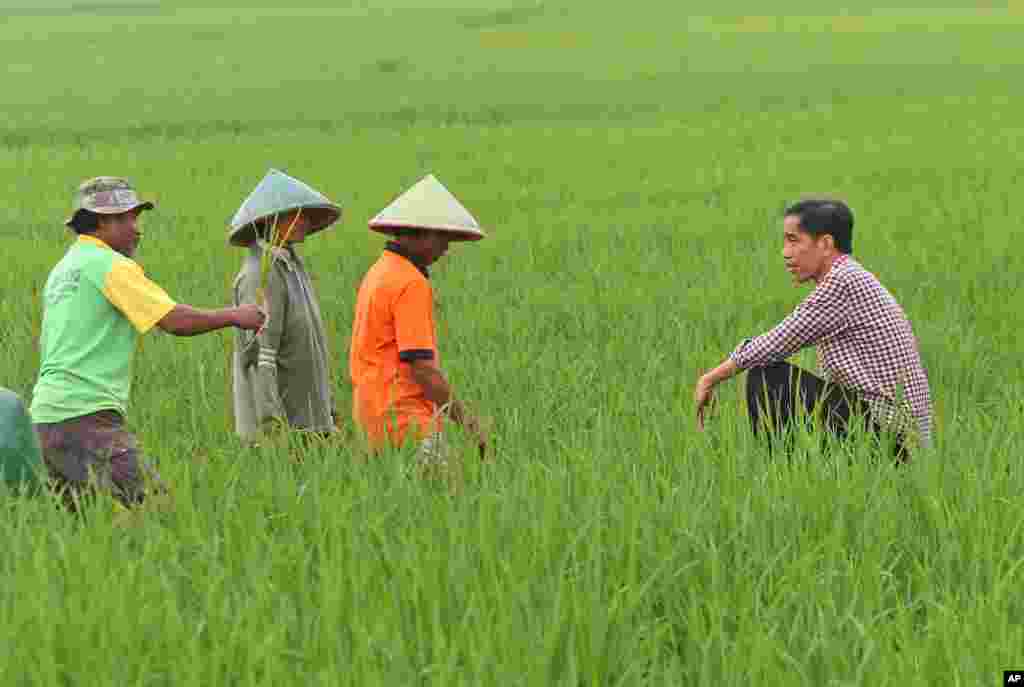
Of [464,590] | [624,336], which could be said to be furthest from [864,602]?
[624,336]

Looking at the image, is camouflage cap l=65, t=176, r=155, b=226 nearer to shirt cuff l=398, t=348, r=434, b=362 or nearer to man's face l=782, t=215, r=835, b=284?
shirt cuff l=398, t=348, r=434, b=362

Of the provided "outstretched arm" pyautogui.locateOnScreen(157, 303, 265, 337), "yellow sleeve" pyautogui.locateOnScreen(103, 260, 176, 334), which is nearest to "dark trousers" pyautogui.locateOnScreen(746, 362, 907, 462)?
"outstretched arm" pyautogui.locateOnScreen(157, 303, 265, 337)

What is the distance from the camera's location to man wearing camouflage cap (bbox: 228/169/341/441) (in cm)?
369

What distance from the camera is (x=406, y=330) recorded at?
3.55m

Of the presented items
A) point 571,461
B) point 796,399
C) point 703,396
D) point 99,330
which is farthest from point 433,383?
point 796,399

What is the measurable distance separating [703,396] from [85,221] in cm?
195

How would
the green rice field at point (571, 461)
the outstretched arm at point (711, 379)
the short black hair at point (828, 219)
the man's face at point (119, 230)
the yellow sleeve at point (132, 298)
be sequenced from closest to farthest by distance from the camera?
the green rice field at point (571, 461) → the yellow sleeve at point (132, 298) → the man's face at point (119, 230) → the outstretched arm at point (711, 379) → the short black hair at point (828, 219)

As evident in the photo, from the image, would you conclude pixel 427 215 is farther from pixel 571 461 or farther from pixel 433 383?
pixel 571 461

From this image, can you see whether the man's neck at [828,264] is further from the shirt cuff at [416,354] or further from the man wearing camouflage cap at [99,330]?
the man wearing camouflage cap at [99,330]

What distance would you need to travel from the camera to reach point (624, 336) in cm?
561

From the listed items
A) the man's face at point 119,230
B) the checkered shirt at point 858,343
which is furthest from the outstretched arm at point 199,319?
the checkered shirt at point 858,343

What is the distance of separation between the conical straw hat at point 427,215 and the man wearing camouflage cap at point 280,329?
0.33 metres

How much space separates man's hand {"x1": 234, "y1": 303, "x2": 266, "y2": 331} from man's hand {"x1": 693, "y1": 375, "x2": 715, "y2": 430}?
4.39ft

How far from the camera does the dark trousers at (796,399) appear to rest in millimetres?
3514
